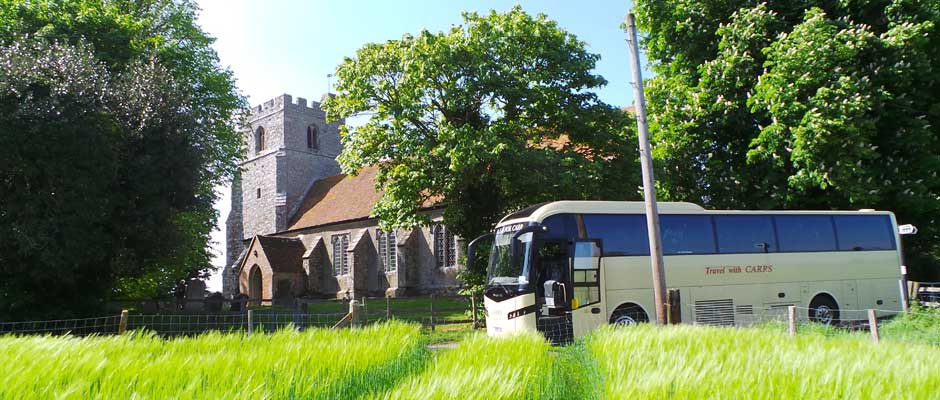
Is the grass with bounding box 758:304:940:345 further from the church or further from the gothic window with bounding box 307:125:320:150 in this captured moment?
the gothic window with bounding box 307:125:320:150

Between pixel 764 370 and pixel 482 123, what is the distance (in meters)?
18.4

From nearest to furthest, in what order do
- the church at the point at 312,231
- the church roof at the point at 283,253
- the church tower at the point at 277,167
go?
the church at the point at 312,231
the church roof at the point at 283,253
the church tower at the point at 277,167

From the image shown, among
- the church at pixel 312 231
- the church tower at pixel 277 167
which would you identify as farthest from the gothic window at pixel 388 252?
the church tower at pixel 277 167

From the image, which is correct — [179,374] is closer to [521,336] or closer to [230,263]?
[521,336]

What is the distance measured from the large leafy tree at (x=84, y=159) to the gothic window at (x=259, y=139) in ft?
104

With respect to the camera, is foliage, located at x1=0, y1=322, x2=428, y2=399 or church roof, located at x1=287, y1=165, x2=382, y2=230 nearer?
foliage, located at x1=0, y1=322, x2=428, y2=399

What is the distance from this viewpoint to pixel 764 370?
4.20 metres

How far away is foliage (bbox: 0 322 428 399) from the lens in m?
3.64

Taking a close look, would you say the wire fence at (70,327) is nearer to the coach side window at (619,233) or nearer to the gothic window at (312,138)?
the coach side window at (619,233)

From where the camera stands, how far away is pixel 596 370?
210 inches

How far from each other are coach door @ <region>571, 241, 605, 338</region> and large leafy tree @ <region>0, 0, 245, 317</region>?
1253 cm

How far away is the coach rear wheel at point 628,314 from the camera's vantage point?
1420 cm

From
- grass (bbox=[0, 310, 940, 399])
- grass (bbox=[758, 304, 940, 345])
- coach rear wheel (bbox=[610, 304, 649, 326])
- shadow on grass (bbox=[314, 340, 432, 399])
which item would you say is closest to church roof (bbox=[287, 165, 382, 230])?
coach rear wheel (bbox=[610, 304, 649, 326])

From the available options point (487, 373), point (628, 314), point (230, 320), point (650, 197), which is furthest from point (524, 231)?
point (230, 320)
